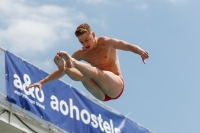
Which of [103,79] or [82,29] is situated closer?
[82,29]

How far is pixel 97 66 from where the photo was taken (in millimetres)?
9531

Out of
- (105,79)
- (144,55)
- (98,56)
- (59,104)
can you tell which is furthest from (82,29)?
(59,104)

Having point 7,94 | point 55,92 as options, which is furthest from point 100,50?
point 55,92

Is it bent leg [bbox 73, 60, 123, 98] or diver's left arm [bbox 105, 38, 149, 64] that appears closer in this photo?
bent leg [bbox 73, 60, 123, 98]

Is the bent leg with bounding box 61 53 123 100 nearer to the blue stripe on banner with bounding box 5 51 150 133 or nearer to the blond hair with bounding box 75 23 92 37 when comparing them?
the blond hair with bounding box 75 23 92 37

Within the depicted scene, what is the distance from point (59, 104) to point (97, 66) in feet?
17.4

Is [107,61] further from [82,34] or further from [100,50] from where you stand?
[82,34]

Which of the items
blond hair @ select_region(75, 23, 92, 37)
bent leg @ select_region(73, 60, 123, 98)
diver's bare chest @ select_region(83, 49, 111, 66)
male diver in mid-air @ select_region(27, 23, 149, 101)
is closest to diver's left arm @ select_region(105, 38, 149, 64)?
male diver in mid-air @ select_region(27, 23, 149, 101)

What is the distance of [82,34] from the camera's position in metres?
8.91

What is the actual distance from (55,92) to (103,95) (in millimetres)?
5317

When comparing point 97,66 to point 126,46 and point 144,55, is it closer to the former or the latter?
point 126,46

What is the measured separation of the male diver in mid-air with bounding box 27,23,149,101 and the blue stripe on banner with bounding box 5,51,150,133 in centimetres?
421

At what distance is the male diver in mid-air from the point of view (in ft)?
29.0

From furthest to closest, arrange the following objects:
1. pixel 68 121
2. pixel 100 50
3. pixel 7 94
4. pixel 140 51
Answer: pixel 68 121
pixel 7 94
pixel 100 50
pixel 140 51
